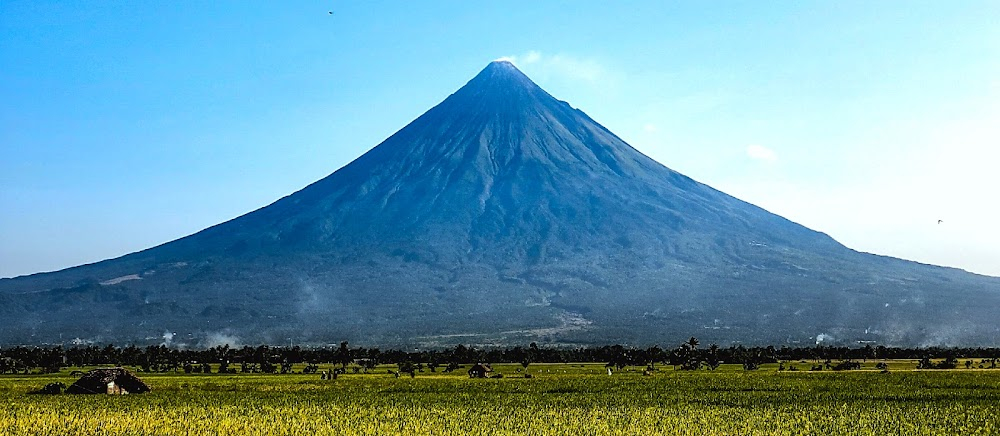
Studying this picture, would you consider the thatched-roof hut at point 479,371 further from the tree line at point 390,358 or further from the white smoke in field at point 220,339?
the white smoke in field at point 220,339

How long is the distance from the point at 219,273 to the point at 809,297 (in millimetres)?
116349

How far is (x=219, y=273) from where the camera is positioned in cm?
19725

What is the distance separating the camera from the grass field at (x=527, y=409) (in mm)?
27906

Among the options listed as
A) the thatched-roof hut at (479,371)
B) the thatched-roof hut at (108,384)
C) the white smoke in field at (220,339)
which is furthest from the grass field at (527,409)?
the white smoke in field at (220,339)

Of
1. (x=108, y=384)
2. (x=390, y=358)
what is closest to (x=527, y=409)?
(x=108, y=384)

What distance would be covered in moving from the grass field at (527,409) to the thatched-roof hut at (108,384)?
92 cm

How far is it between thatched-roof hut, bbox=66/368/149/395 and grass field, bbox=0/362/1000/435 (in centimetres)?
92

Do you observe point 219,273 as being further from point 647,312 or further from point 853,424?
point 853,424

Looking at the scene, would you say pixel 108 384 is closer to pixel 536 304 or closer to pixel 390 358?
pixel 390 358

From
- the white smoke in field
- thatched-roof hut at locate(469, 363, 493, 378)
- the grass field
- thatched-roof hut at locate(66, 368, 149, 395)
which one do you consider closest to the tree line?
thatched-roof hut at locate(469, 363, 493, 378)

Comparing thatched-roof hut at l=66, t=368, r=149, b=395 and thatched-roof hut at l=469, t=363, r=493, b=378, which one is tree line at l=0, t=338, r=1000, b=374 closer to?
thatched-roof hut at l=469, t=363, r=493, b=378

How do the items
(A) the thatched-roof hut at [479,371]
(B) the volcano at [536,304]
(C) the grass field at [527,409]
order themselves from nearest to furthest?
(C) the grass field at [527,409]
(A) the thatched-roof hut at [479,371]
(B) the volcano at [536,304]

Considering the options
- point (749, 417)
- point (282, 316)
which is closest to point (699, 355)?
point (749, 417)

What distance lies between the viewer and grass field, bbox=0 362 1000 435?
2791cm
